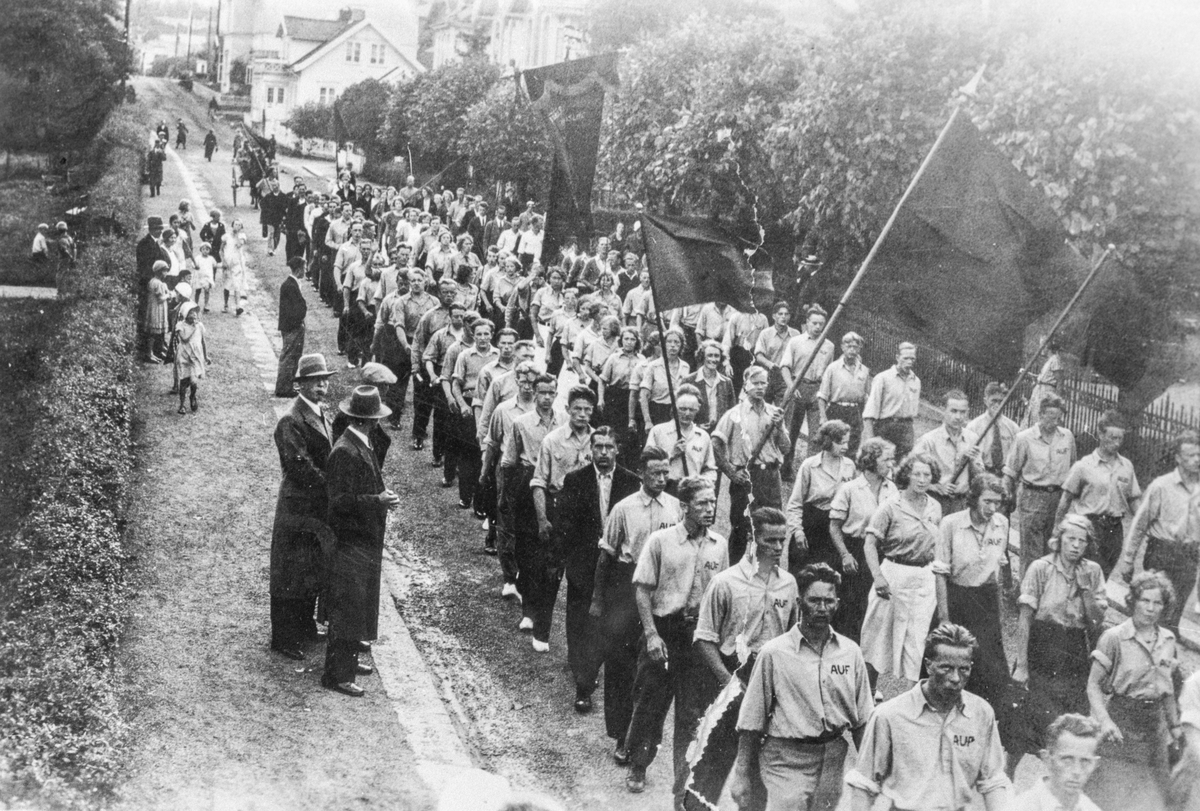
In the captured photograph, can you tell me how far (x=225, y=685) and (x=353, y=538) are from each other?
125cm

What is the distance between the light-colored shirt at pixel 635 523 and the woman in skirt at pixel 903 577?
1.33 m

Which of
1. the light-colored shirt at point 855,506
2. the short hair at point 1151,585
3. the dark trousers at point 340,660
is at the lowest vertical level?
the dark trousers at point 340,660

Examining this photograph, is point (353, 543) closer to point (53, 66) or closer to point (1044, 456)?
point (1044, 456)

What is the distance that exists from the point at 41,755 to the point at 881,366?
53.6 feet

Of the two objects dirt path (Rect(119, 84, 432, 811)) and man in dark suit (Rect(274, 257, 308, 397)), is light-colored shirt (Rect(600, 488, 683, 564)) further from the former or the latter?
man in dark suit (Rect(274, 257, 308, 397))

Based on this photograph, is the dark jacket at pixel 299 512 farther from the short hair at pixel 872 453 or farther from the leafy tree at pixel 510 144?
the leafy tree at pixel 510 144

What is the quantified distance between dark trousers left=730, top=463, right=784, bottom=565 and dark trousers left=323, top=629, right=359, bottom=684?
335 centimetres

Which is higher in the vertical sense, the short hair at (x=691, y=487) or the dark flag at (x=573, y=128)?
the dark flag at (x=573, y=128)

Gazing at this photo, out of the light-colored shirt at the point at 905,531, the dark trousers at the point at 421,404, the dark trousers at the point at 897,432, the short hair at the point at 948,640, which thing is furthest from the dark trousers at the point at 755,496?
the short hair at the point at 948,640

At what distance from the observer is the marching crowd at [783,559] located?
229 inches

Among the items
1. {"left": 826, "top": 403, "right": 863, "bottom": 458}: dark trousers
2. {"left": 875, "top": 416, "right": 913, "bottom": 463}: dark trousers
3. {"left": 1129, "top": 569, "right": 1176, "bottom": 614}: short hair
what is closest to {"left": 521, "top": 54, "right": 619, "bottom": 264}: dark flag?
{"left": 826, "top": 403, "right": 863, "bottom": 458}: dark trousers

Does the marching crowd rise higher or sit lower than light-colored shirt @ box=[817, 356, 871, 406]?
lower

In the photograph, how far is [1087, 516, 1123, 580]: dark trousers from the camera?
32.4 ft

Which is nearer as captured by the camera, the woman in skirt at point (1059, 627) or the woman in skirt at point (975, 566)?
the woman in skirt at point (1059, 627)
